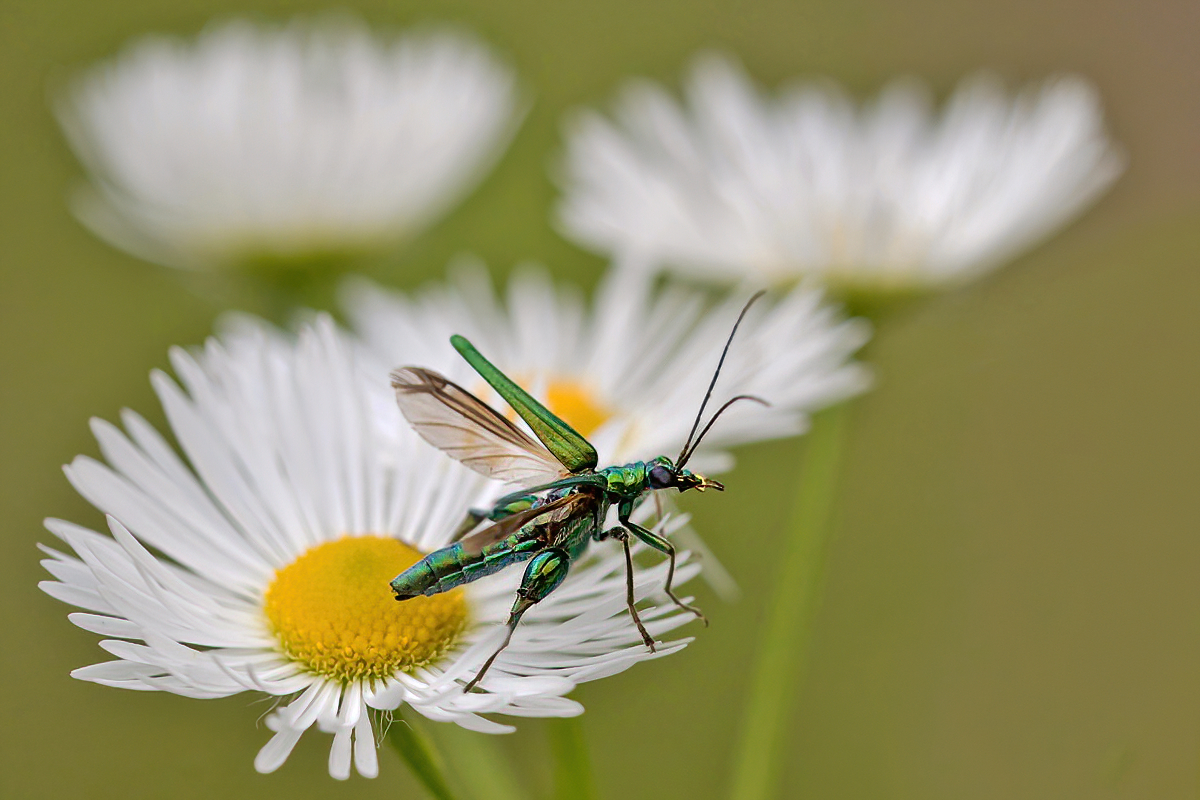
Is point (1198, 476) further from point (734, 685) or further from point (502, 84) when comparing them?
point (502, 84)

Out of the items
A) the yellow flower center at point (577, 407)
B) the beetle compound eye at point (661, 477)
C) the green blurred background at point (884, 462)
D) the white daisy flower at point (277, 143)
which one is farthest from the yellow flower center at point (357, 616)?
the white daisy flower at point (277, 143)

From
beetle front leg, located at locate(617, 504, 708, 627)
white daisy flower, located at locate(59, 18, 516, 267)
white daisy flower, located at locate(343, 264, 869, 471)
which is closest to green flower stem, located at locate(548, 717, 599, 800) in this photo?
beetle front leg, located at locate(617, 504, 708, 627)

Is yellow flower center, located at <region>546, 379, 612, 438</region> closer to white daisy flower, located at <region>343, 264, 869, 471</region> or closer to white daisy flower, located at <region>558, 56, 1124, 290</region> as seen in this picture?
white daisy flower, located at <region>343, 264, 869, 471</region>

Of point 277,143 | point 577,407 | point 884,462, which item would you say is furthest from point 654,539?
point 884,462

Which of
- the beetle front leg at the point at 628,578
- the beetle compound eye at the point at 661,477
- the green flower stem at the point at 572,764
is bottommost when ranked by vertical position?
the green flower stem at the point at 572,764

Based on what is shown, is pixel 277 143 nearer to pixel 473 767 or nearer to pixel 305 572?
pixel 305 572

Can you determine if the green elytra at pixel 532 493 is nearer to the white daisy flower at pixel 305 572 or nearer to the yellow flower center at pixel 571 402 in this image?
the white daisy flower at pixel 305 572
